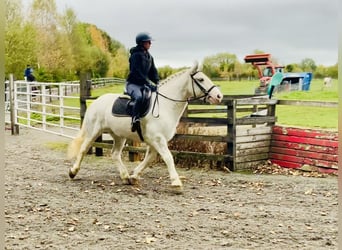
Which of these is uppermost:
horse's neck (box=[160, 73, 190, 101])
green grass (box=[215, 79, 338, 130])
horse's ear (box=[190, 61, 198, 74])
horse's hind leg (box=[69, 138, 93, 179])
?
horse's ear (box=[190, 61, 198, 74])

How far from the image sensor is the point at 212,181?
415 cm

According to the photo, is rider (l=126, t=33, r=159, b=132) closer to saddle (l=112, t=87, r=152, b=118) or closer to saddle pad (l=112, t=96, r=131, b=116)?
saddle (l=112, t=87, r=152, b=118)

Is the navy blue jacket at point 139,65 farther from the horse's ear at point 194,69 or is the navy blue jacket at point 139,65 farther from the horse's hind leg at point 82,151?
the horse's hind leg at point 82,151

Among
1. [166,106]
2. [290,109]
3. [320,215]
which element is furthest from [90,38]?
[320,215]

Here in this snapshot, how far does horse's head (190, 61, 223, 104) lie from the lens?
3707mm

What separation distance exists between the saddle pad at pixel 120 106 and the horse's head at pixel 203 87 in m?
0.58

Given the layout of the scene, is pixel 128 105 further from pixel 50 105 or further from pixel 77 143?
pixel 50 105

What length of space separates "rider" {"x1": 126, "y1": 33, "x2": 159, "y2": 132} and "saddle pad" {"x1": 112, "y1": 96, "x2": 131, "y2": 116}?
183 mm

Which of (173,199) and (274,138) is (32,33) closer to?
(274,138)

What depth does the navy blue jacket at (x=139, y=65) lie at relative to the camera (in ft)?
12.1

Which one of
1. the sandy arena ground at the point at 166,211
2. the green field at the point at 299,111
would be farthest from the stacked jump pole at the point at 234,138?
the green field at the point at 299,111

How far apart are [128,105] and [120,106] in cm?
16

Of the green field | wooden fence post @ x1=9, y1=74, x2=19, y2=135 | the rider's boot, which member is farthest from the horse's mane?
wooden fence post @ x1=9, y1=74, x2=19, y2=135

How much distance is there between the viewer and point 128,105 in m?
3.82
